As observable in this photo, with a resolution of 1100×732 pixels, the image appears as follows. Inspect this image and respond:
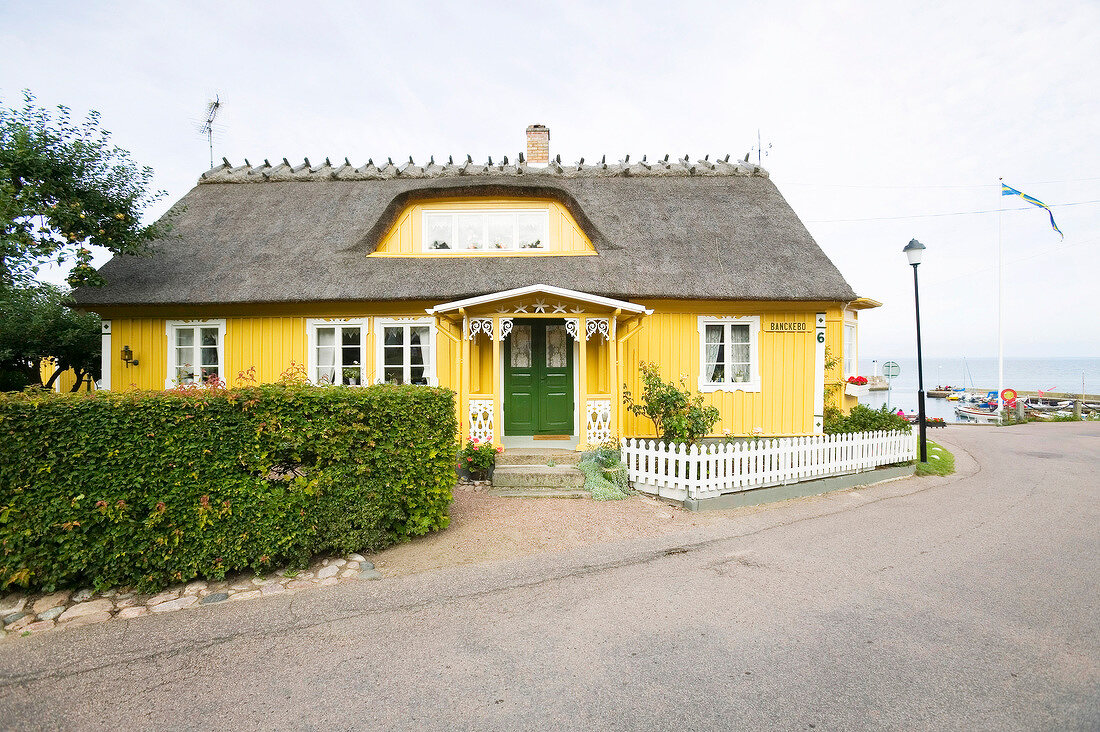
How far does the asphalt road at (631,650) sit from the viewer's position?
306 cm

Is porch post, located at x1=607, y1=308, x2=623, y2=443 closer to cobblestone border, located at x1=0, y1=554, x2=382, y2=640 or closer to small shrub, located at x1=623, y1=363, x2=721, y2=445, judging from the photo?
small shrub, located at x1=623, y1=363, x2=721, y2=445

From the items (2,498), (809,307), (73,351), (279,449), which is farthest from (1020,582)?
(73,351)

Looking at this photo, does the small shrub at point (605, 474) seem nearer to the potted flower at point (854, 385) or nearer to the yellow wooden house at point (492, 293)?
the yellow wooden house at point (492, 293)

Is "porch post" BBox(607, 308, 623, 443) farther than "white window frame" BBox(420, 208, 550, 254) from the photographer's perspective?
No

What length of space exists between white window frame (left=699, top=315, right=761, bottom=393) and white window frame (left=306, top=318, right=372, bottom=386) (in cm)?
726

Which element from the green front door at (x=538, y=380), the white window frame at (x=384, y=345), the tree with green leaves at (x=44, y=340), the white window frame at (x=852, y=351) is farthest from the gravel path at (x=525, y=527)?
the tree with green leaves at (x=44, y=340)

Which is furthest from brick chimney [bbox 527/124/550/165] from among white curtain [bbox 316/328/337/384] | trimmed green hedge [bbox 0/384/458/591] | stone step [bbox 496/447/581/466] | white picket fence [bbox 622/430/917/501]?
trimmed green hedge [bbox 0/384/458/591]

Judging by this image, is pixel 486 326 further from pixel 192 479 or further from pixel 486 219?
pixel 192 479

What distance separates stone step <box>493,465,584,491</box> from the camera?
26.6 ft

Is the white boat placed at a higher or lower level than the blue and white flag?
lower

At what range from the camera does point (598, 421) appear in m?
9.05

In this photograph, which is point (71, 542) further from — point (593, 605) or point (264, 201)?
point (264, 201)

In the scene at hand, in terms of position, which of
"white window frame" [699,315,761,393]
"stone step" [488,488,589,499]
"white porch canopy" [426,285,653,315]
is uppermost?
"white porch canopy" [426,285,653,315]

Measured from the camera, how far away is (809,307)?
10.7 metres
